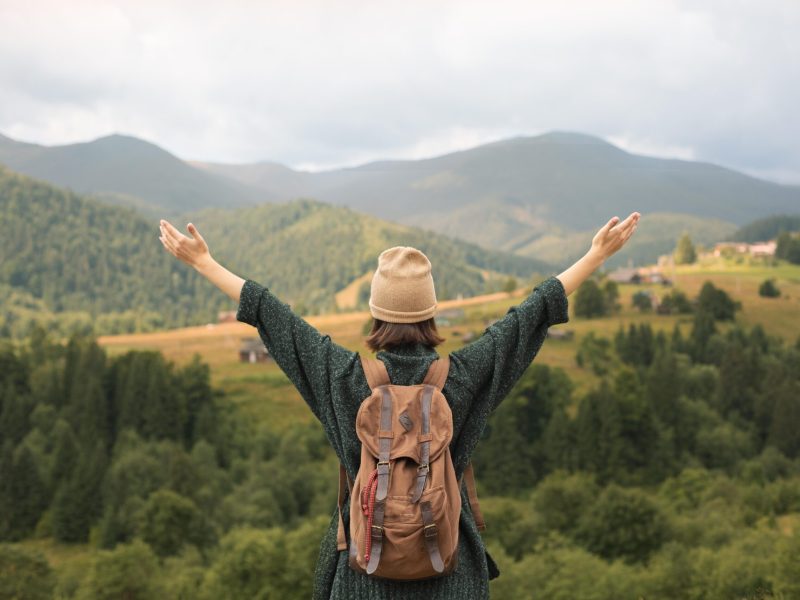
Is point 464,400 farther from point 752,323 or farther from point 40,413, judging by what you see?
point 752,323

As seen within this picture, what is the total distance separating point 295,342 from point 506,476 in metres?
70.6

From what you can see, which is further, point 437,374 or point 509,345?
point 509,345

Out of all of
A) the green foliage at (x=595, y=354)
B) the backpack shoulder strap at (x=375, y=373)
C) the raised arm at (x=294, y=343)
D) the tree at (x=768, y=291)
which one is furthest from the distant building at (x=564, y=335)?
the backpack shoulder strap at (x=375, y=373)

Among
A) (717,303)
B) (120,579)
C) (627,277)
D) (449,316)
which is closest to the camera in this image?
(120,579)

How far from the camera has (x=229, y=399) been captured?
296ft

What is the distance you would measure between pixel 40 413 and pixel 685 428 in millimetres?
Answer: 66612

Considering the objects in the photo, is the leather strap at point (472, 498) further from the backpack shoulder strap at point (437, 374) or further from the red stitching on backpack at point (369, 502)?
the red stitching on backpack at point (369, 502)

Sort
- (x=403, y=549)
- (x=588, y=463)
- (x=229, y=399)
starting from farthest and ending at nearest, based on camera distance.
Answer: (x=229, y=399)
(x=588, y=463)
(x=403, y=549)

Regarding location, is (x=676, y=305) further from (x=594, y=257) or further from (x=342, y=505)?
(x=342, y=505)

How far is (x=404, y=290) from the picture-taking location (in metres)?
3.55

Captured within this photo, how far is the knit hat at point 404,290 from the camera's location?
3555 millimetres

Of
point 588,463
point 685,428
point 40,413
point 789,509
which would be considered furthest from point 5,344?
point 789,509

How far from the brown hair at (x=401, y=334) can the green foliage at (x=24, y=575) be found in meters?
36.7

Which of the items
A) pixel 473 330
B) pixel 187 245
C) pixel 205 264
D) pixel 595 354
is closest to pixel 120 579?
pixel 205 264
